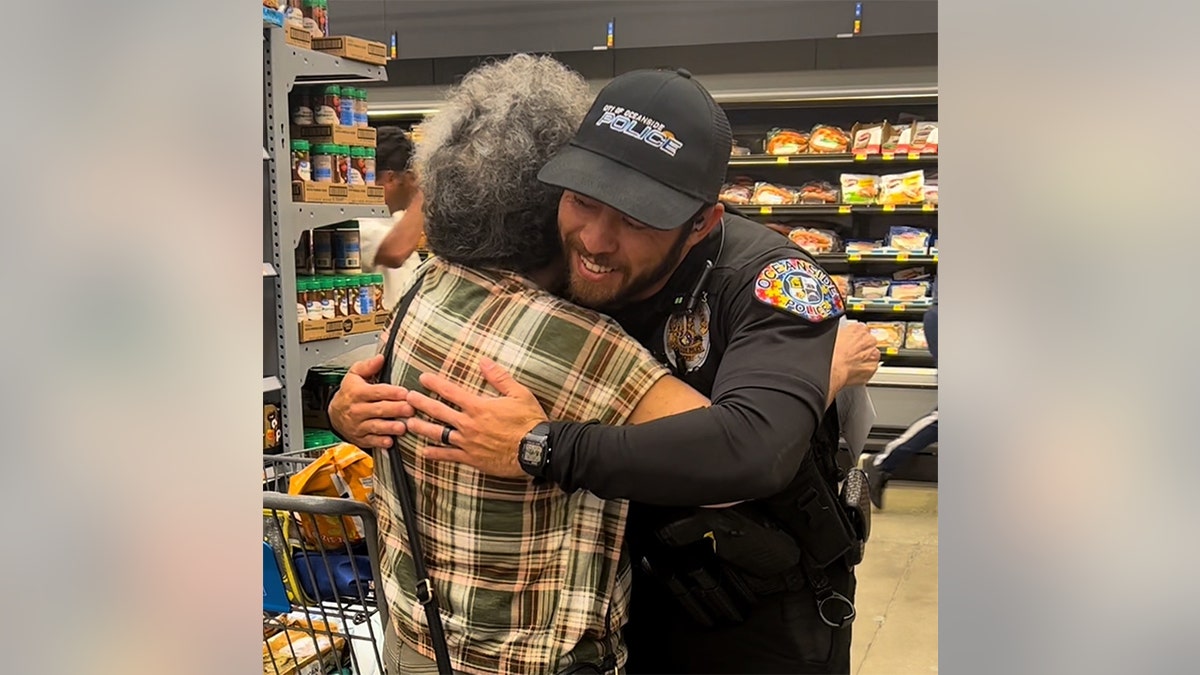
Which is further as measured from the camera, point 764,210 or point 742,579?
point 764,210

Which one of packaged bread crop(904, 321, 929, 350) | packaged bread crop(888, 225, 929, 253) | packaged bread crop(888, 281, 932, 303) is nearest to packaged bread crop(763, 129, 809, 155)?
packaged bread crop(888, 225, 929, 253)

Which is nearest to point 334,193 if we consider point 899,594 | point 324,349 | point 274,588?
point 324,349

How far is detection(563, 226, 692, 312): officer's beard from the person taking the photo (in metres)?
1.42

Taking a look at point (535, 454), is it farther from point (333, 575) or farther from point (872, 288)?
point (872, 288)

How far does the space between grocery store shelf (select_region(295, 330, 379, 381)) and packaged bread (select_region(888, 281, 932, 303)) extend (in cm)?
417

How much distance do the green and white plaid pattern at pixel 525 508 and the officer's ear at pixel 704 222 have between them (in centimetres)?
22

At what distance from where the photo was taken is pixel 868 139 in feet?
22.3

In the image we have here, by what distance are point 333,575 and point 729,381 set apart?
0.96 meters

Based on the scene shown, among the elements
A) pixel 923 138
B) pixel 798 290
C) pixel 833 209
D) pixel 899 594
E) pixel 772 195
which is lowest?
pixel 899 594

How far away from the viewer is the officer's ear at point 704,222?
1.47 meters

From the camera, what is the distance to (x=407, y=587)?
1444 mm
